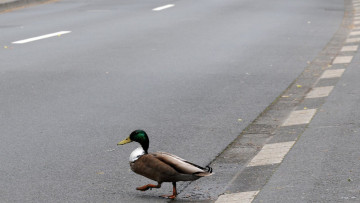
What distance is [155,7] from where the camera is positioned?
2322cm

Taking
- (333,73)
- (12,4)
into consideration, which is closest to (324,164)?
(333,73)

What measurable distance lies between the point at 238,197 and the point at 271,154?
4.25 feet

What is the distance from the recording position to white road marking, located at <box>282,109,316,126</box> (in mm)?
8204

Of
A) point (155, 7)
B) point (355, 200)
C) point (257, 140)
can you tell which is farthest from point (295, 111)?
point (155, 7)

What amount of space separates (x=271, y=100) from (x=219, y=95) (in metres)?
0.64

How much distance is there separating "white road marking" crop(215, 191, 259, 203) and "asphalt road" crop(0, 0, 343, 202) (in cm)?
45

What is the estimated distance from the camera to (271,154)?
6852 millimetres

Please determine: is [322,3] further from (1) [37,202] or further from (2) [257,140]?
(1) [37,202]

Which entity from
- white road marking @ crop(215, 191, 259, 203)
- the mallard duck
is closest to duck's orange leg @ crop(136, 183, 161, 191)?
the mallard duck

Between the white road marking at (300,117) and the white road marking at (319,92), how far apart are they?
37.1 inches

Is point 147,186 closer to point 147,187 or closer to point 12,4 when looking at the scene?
point 147,187

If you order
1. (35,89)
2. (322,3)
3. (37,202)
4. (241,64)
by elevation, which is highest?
(37,202)

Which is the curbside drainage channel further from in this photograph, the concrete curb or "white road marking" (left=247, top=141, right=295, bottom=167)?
the concrete curb

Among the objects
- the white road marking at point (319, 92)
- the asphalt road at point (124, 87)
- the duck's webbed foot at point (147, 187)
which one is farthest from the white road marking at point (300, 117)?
the duck's webbed foot at point (147, 187)
